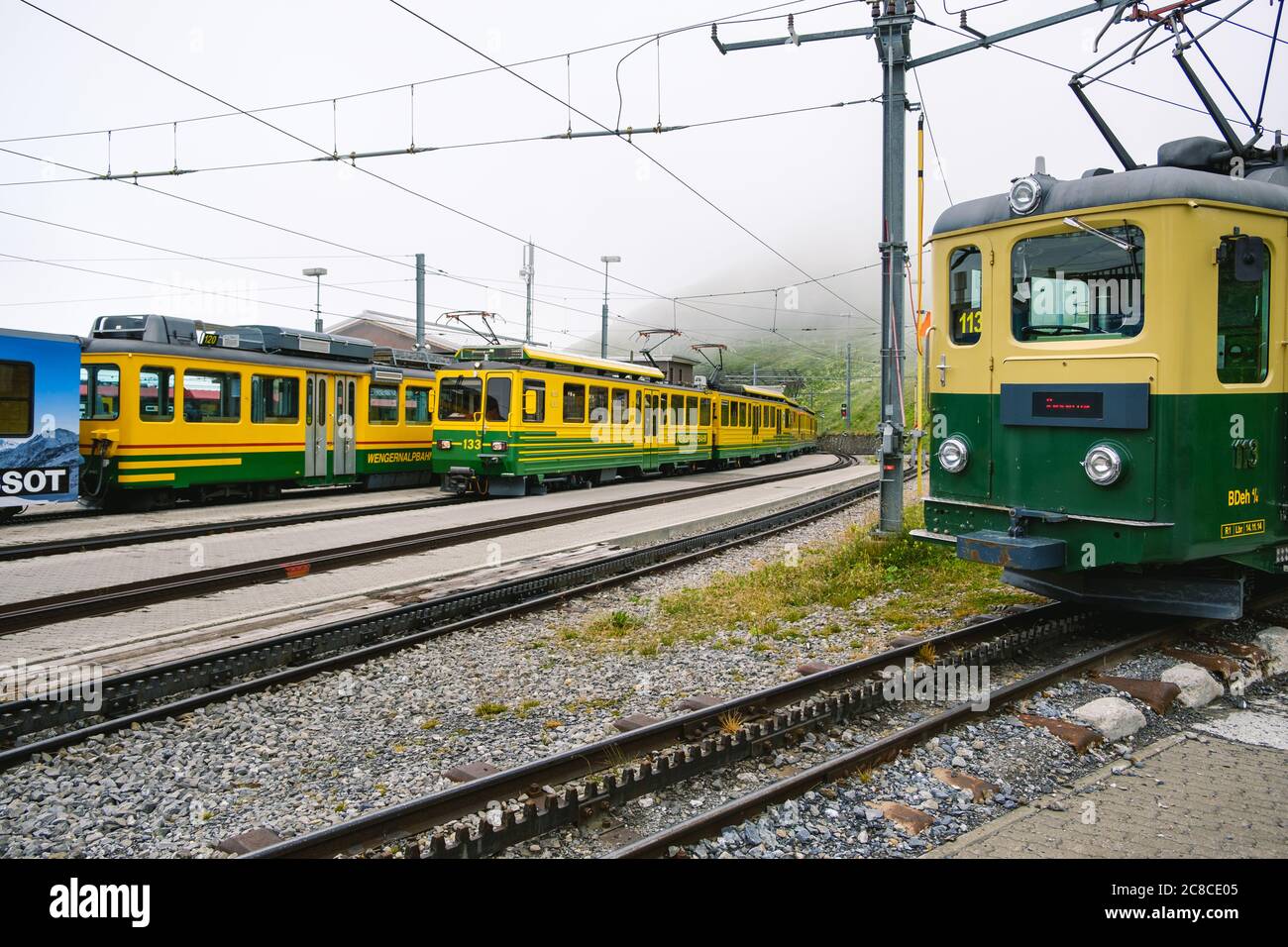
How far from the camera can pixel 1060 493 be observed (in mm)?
6676

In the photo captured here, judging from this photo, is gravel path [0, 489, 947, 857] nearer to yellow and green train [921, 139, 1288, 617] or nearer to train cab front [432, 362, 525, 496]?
yellow and green train [921, 139, 1288, 617]

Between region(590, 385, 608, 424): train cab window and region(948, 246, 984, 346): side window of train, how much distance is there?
15.2m

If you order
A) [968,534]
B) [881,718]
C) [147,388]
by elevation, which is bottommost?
[881,718]

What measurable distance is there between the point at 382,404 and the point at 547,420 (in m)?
4.15

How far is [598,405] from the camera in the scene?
2259 cm

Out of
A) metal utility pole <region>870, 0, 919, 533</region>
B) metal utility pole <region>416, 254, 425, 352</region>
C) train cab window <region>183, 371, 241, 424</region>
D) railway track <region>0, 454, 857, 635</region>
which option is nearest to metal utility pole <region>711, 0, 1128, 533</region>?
metal utility pole <region>870, 0, 919, 533</region>

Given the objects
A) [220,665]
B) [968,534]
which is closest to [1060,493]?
[968,534]

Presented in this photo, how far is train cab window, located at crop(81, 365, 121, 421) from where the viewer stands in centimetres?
1550

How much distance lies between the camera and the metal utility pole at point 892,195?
36.0 ft

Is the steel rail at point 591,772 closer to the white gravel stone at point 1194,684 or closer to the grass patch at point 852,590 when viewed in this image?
the white gravel stone at point 1194,684

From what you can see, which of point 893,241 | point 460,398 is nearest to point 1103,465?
point 893,241

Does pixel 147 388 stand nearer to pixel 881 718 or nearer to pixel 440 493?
pixel 440 493
